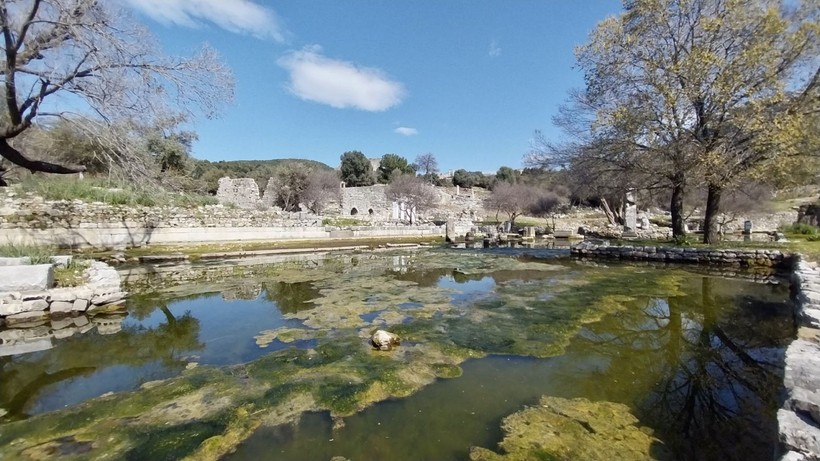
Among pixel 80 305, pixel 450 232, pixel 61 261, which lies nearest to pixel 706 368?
pixel 80 305

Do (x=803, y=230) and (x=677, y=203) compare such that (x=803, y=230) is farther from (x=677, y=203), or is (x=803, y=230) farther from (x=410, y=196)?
(x=410, y=196)

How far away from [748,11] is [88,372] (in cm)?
2016

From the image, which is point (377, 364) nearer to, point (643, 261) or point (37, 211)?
point (643, 261)

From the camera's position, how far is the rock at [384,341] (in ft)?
18.0

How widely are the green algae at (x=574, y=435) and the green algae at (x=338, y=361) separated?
126 centimetres

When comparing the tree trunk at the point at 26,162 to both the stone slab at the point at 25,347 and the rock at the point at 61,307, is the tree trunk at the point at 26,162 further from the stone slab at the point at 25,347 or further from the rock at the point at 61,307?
the stone slab at the point at 25,347

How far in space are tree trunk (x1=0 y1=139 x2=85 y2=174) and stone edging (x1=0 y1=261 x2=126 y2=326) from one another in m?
2.36

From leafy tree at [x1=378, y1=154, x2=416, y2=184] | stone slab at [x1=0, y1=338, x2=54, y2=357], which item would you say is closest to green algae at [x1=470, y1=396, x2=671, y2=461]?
stone slab at [x1=0, y1=338, x2=54, y2=357]

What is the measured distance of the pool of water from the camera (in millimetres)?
3285

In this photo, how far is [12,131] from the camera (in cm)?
733

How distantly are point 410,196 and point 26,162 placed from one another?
35944 mm

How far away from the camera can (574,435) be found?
131 inches

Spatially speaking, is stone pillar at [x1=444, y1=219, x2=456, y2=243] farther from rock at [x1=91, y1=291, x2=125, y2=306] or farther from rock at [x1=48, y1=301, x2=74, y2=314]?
rock at [x1=48, y1=301, x2=74, y2=314]

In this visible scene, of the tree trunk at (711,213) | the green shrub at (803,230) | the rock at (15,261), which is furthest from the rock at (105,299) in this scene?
the green shrub at (803,230)
